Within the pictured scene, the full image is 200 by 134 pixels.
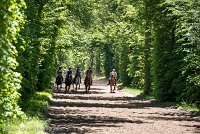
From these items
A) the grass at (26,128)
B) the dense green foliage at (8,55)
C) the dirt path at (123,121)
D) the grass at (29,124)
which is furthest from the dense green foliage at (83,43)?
the dirt path at (123,121)

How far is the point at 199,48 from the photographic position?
62.8ft

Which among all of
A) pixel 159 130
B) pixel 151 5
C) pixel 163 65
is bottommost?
pixel 159 130

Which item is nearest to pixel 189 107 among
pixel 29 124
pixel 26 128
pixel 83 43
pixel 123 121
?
pixel 123 121

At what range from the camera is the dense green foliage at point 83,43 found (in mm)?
7570

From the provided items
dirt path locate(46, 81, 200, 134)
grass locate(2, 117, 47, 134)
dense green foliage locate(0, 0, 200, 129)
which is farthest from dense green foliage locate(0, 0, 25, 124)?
dirt path locate(46, 81, 200, 134)

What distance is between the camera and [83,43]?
4144cm

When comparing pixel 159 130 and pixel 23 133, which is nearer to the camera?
pixel 23 133

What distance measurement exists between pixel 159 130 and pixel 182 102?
32.3 ft

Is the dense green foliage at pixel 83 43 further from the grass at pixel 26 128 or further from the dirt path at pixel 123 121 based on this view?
the dirt path at pixel 123 121

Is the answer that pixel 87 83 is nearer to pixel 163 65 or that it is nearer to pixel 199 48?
pixel 163 65

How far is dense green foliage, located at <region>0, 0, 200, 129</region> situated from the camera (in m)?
7.57

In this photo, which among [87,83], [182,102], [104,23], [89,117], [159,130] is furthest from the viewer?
[104,23]

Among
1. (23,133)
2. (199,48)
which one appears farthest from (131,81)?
(23,133)

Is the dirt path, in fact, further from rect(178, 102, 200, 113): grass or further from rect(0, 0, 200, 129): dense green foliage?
rect(0, 0, 200, 129): dense green foliage
